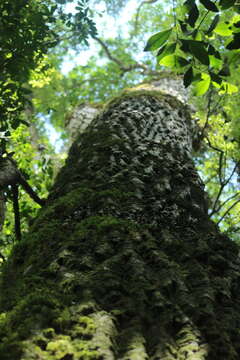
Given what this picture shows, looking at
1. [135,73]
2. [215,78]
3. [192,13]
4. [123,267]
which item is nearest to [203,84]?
[215,78]

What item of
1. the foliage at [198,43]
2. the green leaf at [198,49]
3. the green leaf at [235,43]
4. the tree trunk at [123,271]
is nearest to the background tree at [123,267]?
the tree trunk at [123,271]

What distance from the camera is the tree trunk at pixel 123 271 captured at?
122 cm

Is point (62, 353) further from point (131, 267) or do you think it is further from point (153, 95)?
point (153, 95)

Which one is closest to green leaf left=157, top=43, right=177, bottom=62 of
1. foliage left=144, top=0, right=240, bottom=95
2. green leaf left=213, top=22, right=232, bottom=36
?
foliage left=144, top=0, right=240, bottom=95

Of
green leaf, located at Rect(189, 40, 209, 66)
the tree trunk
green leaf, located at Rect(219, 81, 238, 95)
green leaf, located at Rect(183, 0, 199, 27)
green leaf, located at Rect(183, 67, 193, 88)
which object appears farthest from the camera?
green leaf, located at Rect(219, 81, 238, 95)

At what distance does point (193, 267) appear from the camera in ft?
5.87

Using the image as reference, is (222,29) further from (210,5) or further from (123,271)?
(123,271)

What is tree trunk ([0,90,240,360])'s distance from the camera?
4.02ft

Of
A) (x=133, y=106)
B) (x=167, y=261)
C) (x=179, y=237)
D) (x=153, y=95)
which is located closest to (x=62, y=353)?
(x=167, y=261)

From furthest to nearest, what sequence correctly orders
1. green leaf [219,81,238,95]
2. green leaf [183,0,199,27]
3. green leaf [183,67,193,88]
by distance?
green leaf [219,81,238,95] < green leaf [183,67,193,88] < green leaf [183,0,199,27]

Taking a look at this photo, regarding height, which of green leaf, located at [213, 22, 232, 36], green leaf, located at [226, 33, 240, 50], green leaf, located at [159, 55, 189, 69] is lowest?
green leaf, located at [226, 33, 240, 50]

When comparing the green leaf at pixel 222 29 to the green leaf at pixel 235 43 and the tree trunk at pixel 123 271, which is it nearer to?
the green leaf at pixel 235 43

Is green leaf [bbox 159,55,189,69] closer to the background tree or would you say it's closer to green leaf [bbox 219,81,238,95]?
the background tree

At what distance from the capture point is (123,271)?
5.43 ft
